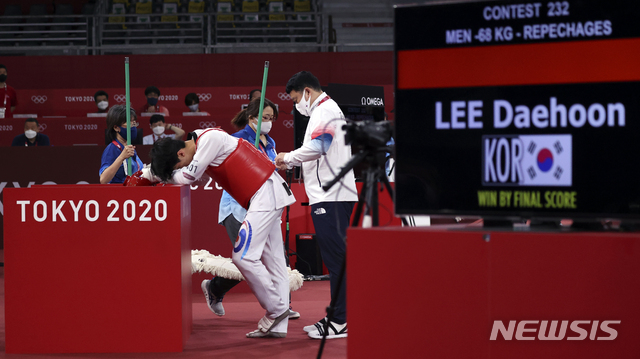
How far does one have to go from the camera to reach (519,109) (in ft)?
6.57

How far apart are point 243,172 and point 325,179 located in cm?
57

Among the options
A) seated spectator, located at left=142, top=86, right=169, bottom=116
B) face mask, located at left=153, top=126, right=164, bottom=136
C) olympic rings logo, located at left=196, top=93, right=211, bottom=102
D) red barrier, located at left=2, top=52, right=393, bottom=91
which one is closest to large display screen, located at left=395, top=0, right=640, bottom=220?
face mask, located at left=153, top=126, right=164, bottom=136

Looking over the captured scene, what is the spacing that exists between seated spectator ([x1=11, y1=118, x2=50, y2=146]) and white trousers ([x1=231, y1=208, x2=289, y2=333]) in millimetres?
5373

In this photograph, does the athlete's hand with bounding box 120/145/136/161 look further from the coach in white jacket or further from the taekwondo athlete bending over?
the coach in white jacket

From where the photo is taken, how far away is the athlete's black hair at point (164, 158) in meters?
3.62

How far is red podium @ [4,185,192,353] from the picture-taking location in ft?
11.4

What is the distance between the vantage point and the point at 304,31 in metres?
13.8

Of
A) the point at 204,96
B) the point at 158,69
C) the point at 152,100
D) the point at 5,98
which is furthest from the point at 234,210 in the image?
the point at 158,69

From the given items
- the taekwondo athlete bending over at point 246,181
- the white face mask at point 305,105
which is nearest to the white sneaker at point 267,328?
the taekwondo athlete bending over at point 246,181

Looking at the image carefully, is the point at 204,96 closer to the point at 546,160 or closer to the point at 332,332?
the point at 332,332

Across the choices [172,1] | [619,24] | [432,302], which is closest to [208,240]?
[432,302]

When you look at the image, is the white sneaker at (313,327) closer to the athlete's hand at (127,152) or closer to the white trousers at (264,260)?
the white trousers at (264,260)

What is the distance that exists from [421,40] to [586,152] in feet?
2.10

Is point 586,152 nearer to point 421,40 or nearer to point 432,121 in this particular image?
point 432,121
